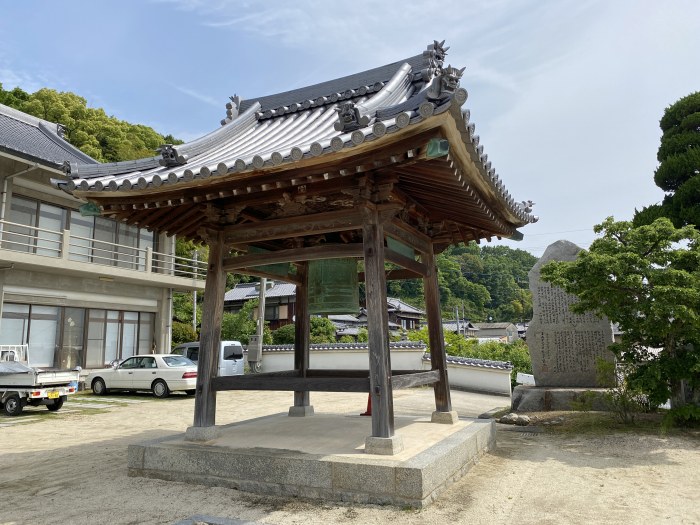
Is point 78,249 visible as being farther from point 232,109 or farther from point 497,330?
point 497,330

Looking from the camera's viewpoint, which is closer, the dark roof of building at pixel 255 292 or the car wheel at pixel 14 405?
the car wheel at pixel 14 405

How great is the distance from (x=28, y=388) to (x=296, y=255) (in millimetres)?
10662

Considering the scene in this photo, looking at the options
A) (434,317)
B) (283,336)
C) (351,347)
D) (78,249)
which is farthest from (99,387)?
(434,317)

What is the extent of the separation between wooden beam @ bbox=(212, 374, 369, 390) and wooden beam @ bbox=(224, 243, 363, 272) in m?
1.55

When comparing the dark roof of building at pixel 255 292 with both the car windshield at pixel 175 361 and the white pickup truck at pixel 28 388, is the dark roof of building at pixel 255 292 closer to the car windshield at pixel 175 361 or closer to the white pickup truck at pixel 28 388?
the car windshield at pixel 175 361

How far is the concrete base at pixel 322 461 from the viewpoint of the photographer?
490cm

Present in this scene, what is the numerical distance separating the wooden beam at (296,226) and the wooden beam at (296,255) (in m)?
0.23

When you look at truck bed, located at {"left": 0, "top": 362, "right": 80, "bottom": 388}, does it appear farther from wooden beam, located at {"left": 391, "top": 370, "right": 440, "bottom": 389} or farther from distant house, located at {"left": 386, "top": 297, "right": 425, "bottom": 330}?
distant house, located at {"left": 386, "top": 297, "right": 425, "bottom": 330}

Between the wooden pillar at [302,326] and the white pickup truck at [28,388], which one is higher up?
the wooden pillar at [302,326]

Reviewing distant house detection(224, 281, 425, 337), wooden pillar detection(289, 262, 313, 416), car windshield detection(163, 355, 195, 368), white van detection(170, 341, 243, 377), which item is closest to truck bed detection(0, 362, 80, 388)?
car windshield detection(163, 355, 195, 368)

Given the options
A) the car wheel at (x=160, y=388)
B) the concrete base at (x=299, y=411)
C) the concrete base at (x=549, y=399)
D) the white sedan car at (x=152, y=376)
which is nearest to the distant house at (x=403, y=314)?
the white sedan car at (x=152, y=376)

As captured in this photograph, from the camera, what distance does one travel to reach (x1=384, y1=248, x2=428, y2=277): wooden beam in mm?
6312

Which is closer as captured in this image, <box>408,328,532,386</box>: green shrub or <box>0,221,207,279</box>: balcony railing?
<box>0,221,207,279</box>: balcony railing

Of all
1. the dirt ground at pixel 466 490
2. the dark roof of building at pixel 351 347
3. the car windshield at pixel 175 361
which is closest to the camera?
the dirt ground at pixel 466 490
